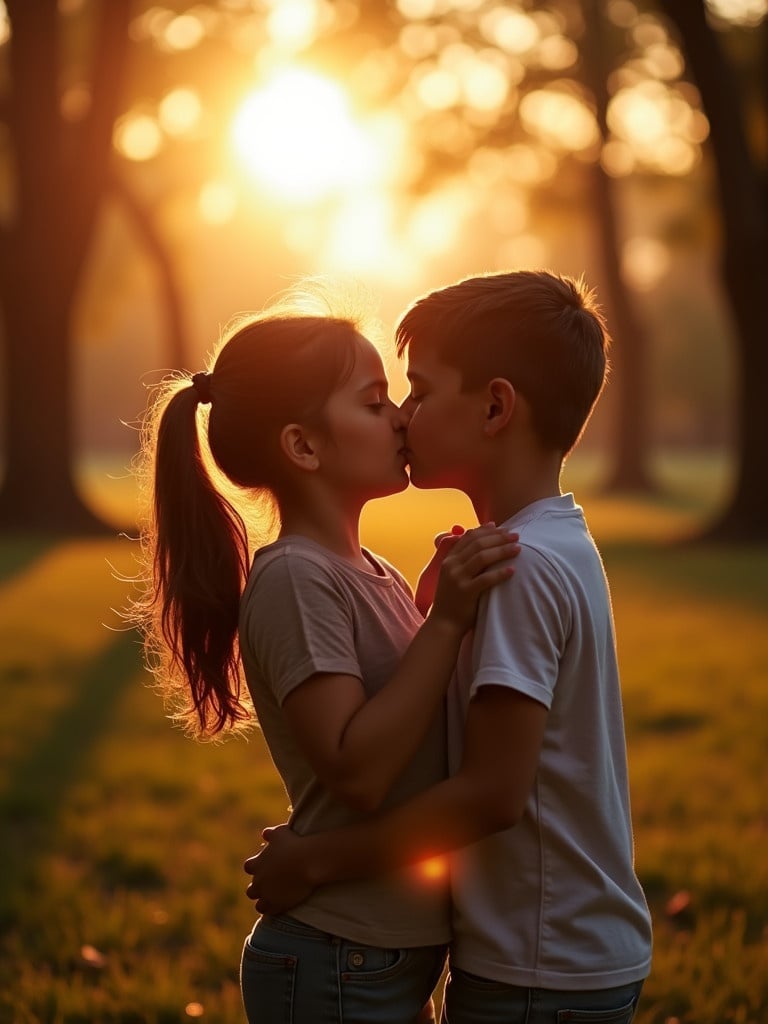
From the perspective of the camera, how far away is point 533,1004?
2178mm

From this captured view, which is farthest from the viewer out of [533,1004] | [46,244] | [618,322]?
[618,322]

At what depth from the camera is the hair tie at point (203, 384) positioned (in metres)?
2.50

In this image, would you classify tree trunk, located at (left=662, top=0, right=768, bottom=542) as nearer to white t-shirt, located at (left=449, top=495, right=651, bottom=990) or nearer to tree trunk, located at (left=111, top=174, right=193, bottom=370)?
tree trunk, located at (left=111, top=174, right=193, bottom=370)

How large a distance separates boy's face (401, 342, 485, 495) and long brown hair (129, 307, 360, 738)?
0.48 feet

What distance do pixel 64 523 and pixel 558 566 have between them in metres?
16.6

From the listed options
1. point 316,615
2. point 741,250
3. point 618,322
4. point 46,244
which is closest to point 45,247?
point 46,244

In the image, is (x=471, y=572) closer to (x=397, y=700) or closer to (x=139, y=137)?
(x=397, y=700)

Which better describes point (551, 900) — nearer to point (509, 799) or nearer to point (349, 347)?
point (509, 799)

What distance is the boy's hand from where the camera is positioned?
2256mm

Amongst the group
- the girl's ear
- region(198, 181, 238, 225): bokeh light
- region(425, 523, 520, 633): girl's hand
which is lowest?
region(425, 523, 520, 633): girl's hand

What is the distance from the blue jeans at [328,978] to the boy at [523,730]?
6 cm

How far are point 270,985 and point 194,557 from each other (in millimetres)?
772

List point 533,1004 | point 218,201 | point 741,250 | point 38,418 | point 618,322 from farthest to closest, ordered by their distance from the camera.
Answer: point 618,322, point 218,201, point 38,418, point 741,250, point 533,1004

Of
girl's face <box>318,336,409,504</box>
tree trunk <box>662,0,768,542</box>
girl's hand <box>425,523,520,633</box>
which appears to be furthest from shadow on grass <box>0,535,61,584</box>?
girl's hand <box>425,523,520,633</box>
